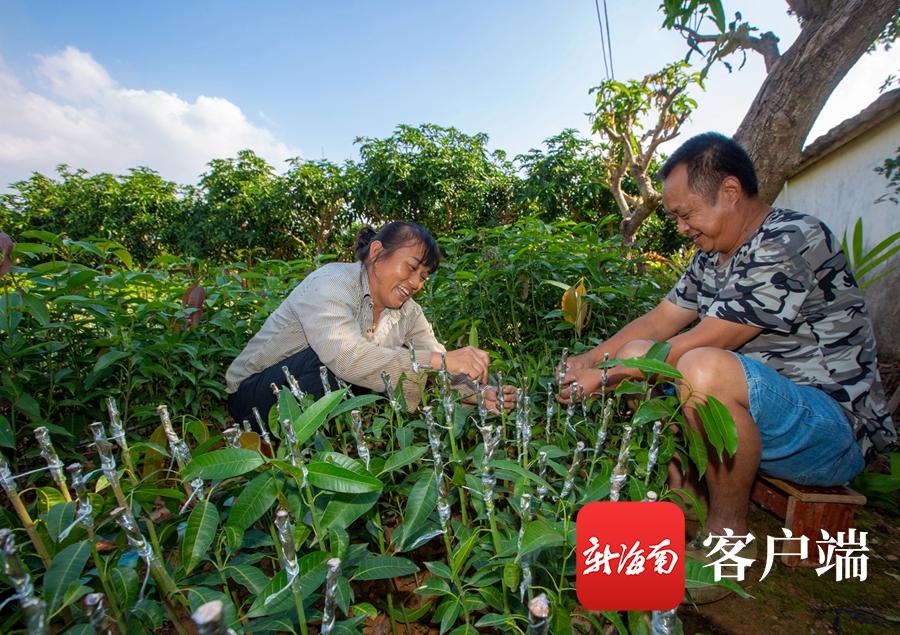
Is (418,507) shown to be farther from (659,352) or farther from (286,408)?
(659,352)

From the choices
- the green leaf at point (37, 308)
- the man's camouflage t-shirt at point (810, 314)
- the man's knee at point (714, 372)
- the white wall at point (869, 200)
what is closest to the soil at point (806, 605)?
the man's camouflage t-shirt at point (810, 314)

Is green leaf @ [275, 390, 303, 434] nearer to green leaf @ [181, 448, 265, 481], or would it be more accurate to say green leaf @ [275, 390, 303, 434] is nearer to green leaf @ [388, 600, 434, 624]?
green leaf @ [181, 448, 265, 481]

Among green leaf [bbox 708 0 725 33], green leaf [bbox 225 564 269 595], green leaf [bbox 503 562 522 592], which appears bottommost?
green leaf [bbox 503 562 522 592]

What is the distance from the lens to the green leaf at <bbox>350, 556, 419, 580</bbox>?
74 centimetres

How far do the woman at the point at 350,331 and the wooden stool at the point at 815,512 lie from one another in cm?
88

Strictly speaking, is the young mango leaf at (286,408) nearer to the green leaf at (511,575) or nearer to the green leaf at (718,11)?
the green leaf at (511,575)

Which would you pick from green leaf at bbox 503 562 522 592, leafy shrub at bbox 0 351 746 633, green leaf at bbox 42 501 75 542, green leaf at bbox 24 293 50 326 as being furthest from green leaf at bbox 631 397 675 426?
green leaf at bbox 24 293 50 326

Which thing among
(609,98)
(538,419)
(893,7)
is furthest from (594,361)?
(609,98)

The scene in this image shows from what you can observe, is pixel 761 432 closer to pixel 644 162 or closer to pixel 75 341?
pixel 75 341

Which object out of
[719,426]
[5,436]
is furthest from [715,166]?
[5,436]

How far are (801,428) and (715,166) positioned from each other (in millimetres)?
845

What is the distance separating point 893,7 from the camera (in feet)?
7.39

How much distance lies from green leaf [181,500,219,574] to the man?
3.15 ft

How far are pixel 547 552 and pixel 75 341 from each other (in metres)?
1.65
